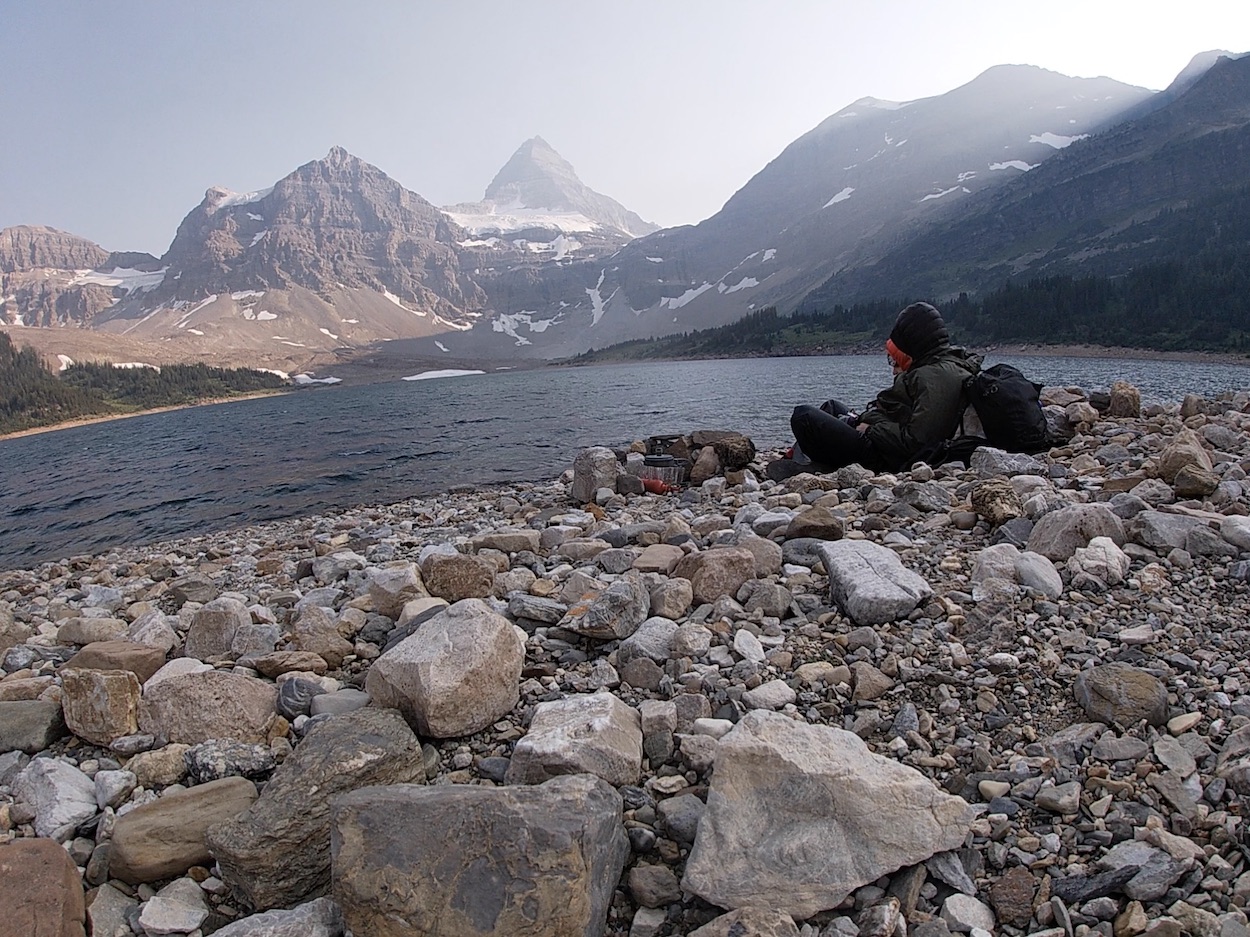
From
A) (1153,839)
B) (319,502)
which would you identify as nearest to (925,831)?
(1153,839)

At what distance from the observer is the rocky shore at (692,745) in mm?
2043

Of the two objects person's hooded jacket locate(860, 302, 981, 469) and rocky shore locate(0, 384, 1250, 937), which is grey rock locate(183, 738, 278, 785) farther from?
person's hooded jacket locate(860, 302, 981, 469)

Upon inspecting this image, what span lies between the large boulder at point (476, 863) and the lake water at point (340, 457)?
16.0m

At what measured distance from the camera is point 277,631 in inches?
182

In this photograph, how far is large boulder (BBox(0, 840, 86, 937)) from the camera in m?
2.07

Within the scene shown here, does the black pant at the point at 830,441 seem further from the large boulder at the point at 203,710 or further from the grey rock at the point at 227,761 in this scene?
the grey rock at the point at 227,761

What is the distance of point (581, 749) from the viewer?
2.66m

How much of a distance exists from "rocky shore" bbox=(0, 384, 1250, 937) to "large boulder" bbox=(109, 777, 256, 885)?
0.04 ft

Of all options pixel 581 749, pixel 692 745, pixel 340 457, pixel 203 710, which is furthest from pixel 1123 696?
pixel 340 457

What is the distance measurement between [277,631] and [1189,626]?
18.1 ft

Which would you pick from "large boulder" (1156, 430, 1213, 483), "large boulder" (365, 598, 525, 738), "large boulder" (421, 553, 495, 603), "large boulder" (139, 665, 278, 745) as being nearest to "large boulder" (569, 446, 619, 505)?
"large boulder" (421, 553, 495, 603)

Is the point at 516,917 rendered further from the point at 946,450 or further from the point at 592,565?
the point at 946,450

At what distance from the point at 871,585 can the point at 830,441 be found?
5.80 m

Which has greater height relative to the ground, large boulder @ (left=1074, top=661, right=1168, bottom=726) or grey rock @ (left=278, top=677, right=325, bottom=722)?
large boulder @ (left=1074, top=661, right=1168, bottom=726)
